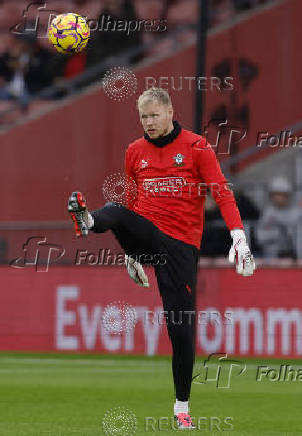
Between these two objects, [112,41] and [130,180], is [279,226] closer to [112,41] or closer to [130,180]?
[112,41]

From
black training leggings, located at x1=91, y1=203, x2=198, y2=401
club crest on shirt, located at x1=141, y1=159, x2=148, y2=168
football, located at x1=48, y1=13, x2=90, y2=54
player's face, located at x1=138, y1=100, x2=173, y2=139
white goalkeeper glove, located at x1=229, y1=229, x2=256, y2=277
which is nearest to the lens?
white goalkeeper glove, located at x1=229, y1=229, x2=256, y2=277

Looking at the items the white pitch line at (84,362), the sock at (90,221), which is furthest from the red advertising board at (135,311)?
the sock at (90,221)

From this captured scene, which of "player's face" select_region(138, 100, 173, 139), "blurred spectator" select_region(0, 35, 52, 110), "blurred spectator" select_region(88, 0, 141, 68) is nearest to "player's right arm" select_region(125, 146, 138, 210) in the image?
"player's face" select_region(138, 100, 173, 139)

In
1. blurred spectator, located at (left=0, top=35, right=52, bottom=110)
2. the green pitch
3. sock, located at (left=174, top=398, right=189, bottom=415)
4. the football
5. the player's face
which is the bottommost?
the green pitch

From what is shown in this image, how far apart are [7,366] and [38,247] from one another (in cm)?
209

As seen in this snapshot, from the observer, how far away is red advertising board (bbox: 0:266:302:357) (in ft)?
53.8

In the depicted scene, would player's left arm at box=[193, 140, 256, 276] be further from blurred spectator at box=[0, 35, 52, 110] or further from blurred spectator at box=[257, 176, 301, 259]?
blurred spectator at box=[0, 35, 52, 110]

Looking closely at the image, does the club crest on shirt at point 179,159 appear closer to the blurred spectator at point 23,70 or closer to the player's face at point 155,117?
the player's face at point 155,117

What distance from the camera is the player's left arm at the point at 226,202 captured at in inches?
336

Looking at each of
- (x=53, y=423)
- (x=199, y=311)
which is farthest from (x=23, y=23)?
(x=53, y=423)

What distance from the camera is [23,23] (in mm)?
22312

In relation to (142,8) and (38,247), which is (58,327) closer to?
(38,247)

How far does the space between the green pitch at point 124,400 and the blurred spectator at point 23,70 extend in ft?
21.1

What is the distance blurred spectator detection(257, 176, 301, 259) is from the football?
5675 millimetres
